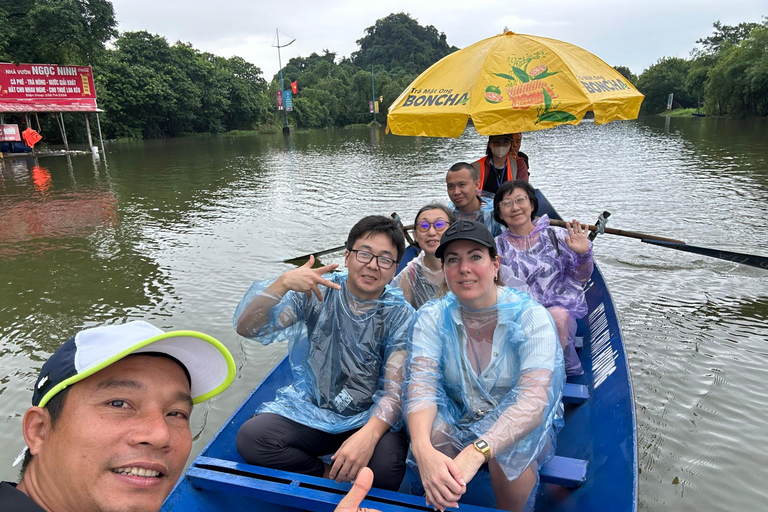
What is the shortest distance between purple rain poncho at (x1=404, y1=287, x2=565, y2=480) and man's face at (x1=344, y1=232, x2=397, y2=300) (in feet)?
0.96

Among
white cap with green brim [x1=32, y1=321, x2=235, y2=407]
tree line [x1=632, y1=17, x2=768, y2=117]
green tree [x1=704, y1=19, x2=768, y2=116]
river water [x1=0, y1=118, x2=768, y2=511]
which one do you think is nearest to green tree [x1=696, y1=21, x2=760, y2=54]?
tree line [x1=632, y1=17, x2=768, y2=117]

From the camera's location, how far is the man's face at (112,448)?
115cm

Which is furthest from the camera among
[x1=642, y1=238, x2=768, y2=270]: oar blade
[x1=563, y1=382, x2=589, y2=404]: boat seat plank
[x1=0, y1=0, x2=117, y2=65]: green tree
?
[x1=0, y1=0, x2=117, y2=65]: green tree

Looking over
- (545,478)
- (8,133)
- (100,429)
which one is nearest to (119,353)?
(100,429)

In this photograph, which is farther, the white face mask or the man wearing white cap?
the white face mask

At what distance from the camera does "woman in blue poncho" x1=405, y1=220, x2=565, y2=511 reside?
6.81 ft

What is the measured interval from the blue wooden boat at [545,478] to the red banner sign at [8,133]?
26.3m

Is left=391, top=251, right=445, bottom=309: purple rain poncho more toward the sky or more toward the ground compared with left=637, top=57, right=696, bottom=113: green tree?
more toward the ground

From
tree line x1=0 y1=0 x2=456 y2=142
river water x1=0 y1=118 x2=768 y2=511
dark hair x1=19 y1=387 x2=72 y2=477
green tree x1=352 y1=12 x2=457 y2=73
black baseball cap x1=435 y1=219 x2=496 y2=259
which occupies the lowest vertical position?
river water x1=0 y1=118 x2=768 y2=511

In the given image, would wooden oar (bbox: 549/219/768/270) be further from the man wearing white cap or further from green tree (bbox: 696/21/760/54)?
green tree (bbox: 696/21/760/54)

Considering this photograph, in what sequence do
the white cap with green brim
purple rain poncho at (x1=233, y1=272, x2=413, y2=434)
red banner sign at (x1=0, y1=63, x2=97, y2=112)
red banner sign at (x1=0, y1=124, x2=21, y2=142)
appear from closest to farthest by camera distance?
1. the white cap with green brim
2. purple rain poncho at (x1=233, y1=272, x2=413, y2=434)
3. red banner sign at (x1=0, y1=63, x2=97, y2=112)
4. red banner sign at (x1=0, y1=124, x2=21, y2=142)

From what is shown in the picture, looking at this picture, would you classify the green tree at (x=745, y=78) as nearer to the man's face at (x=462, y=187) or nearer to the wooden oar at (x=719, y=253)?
the wooden oar at (x=719, y=253)

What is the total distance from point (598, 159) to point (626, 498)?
2085cm

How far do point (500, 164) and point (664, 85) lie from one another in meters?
78.1
